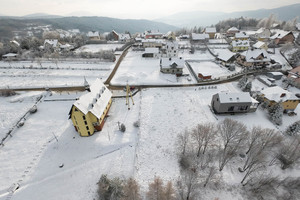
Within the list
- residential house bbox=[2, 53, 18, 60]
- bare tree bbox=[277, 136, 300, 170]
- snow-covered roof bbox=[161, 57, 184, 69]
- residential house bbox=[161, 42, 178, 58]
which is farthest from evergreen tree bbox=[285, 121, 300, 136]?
residential house bbox=[2, 53, 18, 60]

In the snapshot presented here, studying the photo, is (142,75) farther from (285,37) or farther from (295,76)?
(285,37)

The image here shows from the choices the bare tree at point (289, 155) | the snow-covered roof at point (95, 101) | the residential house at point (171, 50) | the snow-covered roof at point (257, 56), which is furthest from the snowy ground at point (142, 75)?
the bare tree at point (289, 155)

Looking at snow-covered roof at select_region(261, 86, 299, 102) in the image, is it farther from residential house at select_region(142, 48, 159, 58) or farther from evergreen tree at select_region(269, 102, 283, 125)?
residential house at select_region(142, 48, 159, 58)

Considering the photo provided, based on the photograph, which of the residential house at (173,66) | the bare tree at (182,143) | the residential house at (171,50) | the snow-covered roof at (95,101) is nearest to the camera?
the bare tree at (182,143)

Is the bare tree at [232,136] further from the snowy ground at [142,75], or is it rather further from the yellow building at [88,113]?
the snowy ground at [142,75]

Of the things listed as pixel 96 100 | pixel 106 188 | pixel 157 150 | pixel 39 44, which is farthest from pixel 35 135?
pixel 39 44
